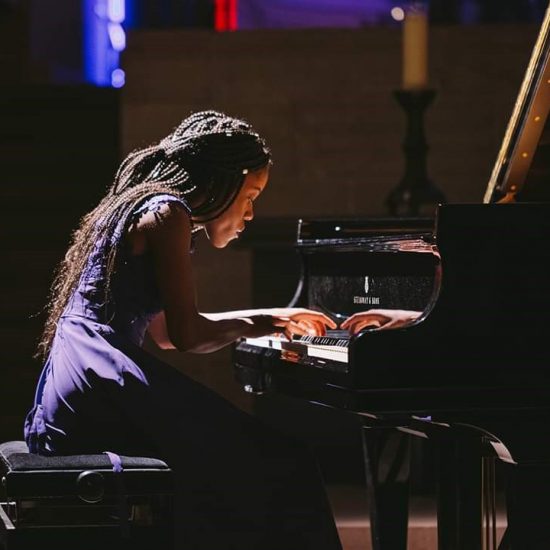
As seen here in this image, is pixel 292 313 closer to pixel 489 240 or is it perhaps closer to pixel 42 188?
pixel 489 240

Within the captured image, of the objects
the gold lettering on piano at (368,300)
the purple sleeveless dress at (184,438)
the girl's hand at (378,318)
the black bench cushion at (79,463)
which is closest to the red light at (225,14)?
the gold lettering on piano at (368,300)

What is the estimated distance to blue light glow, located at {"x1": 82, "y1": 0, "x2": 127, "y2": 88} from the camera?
536 cm

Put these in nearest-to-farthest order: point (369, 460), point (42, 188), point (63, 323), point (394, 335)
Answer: point (394, 335)
point (63, 323)
point (369, 460)
point (42, 188)

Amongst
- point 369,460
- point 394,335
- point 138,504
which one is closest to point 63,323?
point 138,504

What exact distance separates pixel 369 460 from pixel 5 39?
7.92ft

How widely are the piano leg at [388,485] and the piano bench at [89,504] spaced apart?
904 millimetres

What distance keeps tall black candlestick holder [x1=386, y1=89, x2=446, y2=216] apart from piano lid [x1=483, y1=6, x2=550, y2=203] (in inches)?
44.7

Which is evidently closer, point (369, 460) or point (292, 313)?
point (292, 313)

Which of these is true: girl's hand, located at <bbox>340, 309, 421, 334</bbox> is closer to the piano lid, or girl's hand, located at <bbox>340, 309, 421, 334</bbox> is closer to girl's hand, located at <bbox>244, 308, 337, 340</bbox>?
girl's hand, located at <bbox>244, 308, 337, 340</bbox>

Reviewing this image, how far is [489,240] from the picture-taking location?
276 centimetres

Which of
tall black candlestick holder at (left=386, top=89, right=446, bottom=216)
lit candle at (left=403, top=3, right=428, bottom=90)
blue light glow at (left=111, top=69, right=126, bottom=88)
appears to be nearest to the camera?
lit candle at (left=403, top=3, right=428, bottom=90)

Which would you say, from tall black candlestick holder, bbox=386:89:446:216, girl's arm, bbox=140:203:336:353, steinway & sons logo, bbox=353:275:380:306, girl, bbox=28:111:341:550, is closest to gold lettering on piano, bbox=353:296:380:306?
steinway & sons logo, bbox=353:275:380:306

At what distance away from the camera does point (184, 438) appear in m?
2.72

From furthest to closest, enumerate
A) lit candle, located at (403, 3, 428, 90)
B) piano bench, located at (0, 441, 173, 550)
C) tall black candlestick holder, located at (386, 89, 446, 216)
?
tall black candlestick holder, located at (386, 89, 446, 216), lit candle, located at (403, 3, 428, 90), piano bench, located at (0, 441, 173, 550)
